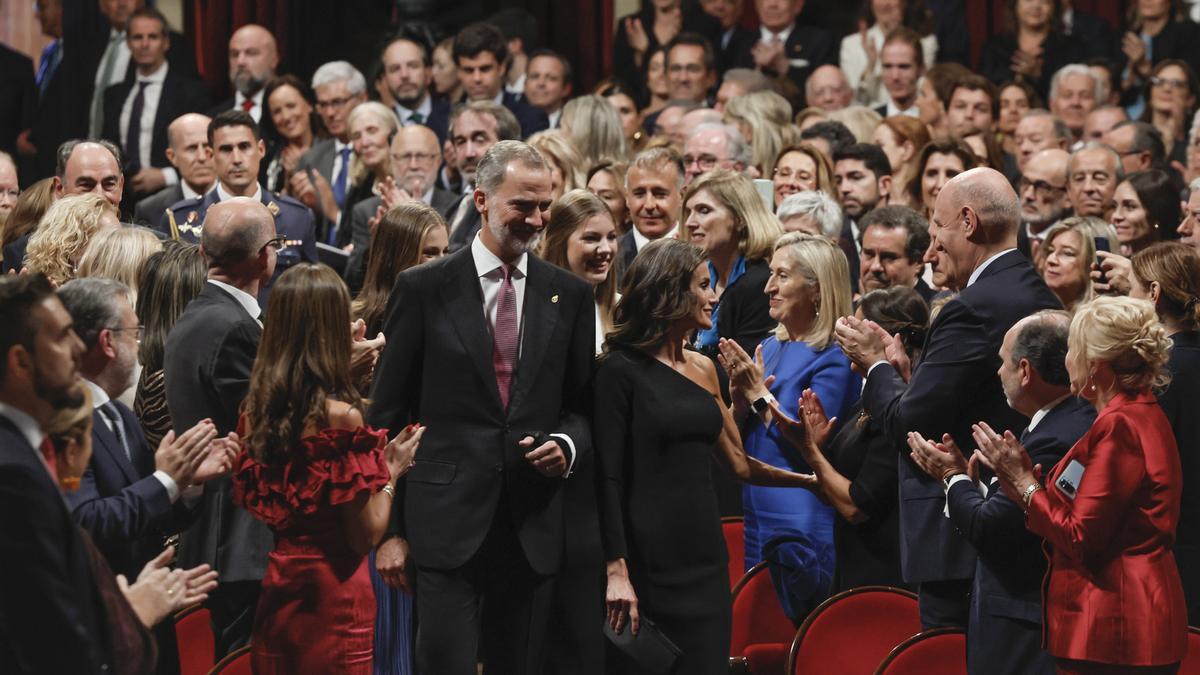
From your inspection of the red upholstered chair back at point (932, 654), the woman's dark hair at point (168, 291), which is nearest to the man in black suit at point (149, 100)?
the woman's dark hair at point (168, 291)

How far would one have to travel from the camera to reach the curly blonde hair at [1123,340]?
3881mm

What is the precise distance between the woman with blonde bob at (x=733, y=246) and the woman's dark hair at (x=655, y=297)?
1.41 meters

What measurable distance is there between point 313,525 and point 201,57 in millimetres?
7574

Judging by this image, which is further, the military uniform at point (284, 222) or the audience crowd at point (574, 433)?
the military uniform at point (284, 222)

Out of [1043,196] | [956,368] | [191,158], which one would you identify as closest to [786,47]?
[1043,196]

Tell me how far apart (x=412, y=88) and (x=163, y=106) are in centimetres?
143

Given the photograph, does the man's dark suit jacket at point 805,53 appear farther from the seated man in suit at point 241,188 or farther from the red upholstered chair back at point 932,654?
the red upholstered chair back at point 932,654

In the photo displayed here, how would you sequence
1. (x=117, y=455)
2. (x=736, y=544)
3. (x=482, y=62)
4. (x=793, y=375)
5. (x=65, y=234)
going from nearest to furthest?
1. (x=117, y=455)
2. (x=793, y=375)
3. (x=65, y=234)
4. (x=736, y=544)
5. (x=482, y=62)

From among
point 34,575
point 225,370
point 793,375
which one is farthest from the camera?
point 793,375

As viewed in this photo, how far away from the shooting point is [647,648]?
4297 millimetres

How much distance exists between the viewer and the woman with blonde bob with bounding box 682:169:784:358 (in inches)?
231

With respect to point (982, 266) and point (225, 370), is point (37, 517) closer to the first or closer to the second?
point (225, 370)

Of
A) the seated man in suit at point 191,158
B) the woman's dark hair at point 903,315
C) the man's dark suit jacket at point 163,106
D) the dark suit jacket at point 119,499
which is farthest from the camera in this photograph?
the man's dark suit jacket at point 163,106

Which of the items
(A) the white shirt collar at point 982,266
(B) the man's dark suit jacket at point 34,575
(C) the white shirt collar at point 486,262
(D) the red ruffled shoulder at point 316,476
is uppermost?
(C) the white shirt collar at point 486,262
